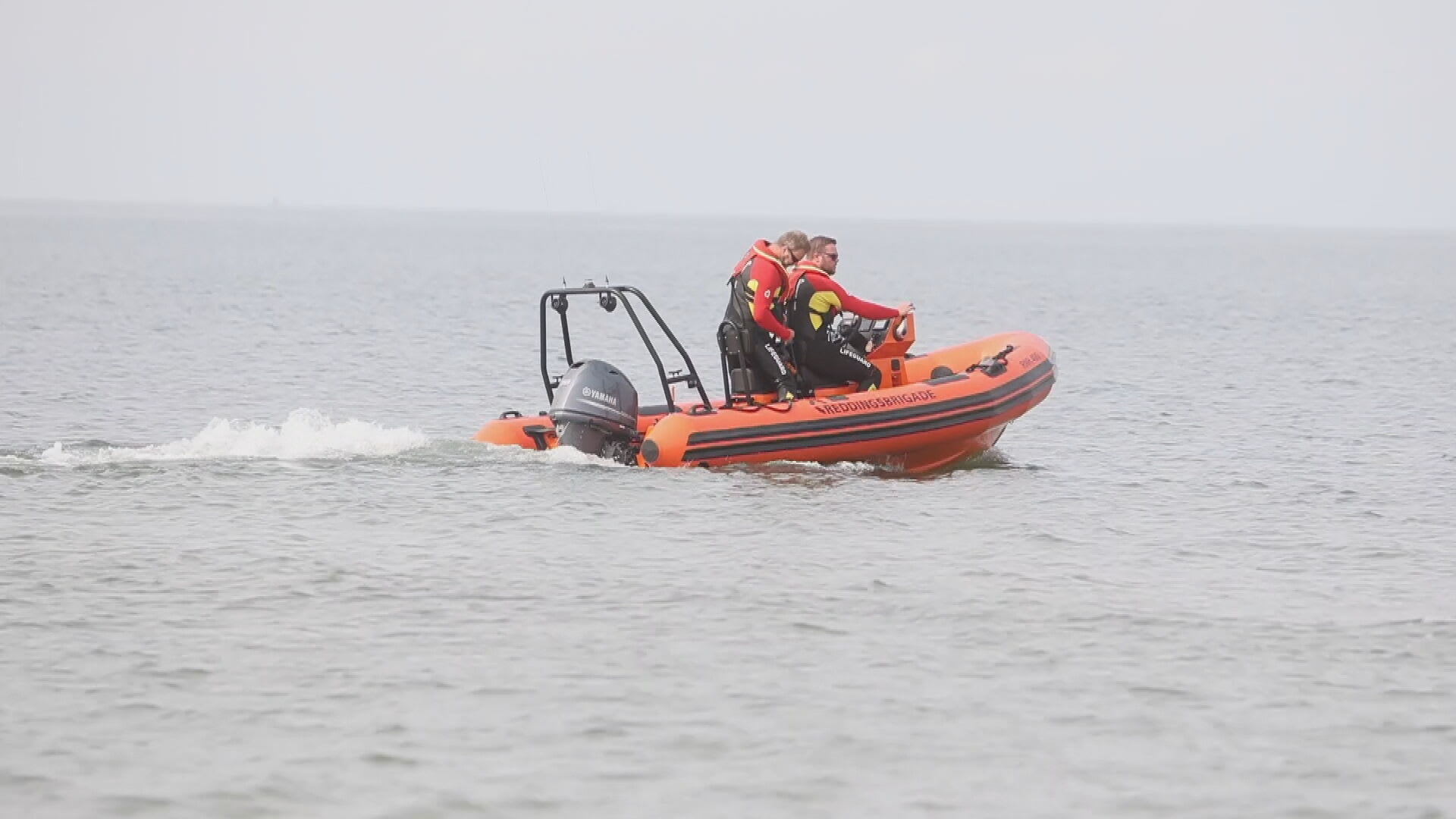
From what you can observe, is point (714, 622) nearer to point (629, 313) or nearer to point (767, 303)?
point (629, 313)

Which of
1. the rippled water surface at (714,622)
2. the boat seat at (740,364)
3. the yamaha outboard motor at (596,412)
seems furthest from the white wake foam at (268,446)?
the boat seat at (740,364)

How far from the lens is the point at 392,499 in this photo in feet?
33.9

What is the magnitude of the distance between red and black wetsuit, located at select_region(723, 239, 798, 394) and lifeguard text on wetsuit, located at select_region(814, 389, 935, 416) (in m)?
0.32

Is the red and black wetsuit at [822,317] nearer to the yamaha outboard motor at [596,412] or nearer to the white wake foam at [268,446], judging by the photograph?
the yamaha outboard motor at [596,412]

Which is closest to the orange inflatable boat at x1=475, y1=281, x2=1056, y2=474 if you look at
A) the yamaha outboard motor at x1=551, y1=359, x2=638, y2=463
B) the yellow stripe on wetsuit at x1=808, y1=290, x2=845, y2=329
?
the yamaha outboard motor at x1=551, y1=359, x2=638, y2=463

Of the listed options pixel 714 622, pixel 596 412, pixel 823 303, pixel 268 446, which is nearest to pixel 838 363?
pixel 823 303

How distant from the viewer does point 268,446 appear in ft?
37.0

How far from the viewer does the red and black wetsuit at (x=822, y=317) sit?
11484 mm

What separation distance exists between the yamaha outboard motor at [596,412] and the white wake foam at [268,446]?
1.15 meters

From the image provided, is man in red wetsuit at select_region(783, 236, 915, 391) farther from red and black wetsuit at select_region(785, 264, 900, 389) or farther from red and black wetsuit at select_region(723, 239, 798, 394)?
red and black wetsuit at select_region(723, 239, 798, 394)

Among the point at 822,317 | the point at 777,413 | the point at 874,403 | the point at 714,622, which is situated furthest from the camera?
the point at 822,317

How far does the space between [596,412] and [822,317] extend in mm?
1630

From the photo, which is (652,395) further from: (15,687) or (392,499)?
(15,687)

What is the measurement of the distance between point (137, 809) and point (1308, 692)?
4.32 metres
